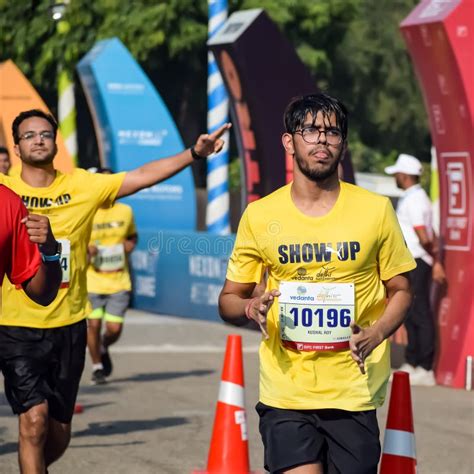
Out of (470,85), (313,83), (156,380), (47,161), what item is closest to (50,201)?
(47,161)

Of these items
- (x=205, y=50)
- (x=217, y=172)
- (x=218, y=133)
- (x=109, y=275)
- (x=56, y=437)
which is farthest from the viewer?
(x=205, y=50)

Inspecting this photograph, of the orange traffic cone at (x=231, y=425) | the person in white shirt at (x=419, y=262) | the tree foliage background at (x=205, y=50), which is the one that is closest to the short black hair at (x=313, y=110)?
the orange traffic cone at (x=231, y=425)

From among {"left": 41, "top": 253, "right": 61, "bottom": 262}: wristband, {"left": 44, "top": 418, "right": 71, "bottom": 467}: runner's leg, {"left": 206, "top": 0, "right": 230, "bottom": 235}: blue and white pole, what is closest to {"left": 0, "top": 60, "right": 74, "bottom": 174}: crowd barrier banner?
{"left": 206, "top": 0, "right": 230, "bottom": 235}: blue and white pole

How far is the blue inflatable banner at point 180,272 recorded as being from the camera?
18.7m

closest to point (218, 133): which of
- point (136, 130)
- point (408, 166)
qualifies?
point (408, 166)

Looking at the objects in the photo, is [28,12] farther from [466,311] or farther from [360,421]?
[360,421]

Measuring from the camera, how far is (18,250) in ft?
17.6

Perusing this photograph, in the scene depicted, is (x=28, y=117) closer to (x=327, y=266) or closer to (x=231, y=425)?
(x=231, y=425)

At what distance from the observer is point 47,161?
24.8 feet

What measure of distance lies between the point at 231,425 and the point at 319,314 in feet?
6.75

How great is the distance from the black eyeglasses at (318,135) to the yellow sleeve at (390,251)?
1.07 ft

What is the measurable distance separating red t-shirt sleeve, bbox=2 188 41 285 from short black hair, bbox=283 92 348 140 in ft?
3.60

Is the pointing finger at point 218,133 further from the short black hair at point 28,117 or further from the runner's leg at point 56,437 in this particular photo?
the runner's leg at point 56,437

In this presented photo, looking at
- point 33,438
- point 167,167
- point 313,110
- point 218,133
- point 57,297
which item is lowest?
point 33,438
